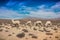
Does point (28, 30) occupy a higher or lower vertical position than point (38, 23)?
lower

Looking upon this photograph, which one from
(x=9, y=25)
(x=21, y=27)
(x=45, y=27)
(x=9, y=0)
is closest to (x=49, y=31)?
(x=45, y=27)

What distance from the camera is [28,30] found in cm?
352

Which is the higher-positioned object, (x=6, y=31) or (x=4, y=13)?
(x=4, y=13)

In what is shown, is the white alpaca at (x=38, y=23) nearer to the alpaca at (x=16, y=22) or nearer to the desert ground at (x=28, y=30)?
the desert ground at (x=28, y=30)

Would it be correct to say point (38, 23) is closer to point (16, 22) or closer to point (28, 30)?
point (28, 30)

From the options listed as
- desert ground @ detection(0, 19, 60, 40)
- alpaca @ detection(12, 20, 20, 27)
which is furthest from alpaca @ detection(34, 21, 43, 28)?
alpaca @ detection(12, 20, 20, 27)

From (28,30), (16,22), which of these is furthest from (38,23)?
(16,22)

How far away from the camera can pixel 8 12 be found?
3617mm

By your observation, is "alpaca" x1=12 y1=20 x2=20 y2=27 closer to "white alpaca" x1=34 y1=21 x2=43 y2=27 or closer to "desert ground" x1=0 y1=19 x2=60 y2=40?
"desert ground" x1=0 y1=19 x2=60 y2=40

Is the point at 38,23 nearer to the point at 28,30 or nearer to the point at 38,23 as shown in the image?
the point at 38,23

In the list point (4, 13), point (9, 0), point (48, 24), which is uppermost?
point (9, 0)

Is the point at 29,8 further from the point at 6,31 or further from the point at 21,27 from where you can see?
the point at 6,31

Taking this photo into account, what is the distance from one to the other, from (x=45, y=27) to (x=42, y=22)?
5.0 inches

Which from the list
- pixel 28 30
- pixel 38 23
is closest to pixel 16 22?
pixel 28 30
